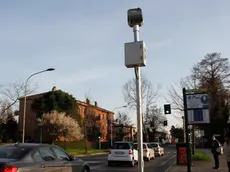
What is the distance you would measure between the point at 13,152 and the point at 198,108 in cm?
924

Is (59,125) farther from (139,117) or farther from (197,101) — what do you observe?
(139,117)

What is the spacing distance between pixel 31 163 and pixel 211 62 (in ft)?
170

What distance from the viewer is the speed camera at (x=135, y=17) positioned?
23.5ft

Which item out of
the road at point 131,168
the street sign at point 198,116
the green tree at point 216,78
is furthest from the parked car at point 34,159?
the green tree at point 216,78

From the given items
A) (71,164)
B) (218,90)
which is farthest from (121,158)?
(218,90)

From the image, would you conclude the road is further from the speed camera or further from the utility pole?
the speed camera

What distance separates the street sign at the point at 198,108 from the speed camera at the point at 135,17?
8.38m

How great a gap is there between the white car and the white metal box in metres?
14.4

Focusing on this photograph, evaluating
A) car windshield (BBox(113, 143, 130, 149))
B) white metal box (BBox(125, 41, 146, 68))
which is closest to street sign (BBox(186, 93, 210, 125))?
car windshield (BBox(113, 143, 130, 149))

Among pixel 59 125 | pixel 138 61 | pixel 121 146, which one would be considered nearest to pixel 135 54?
pixel 138 61

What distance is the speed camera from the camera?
7.16 meters

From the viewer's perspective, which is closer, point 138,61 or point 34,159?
point 138,61

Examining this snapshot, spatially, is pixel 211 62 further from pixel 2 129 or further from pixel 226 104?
pixel 2 129

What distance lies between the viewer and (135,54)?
671 centimetres
